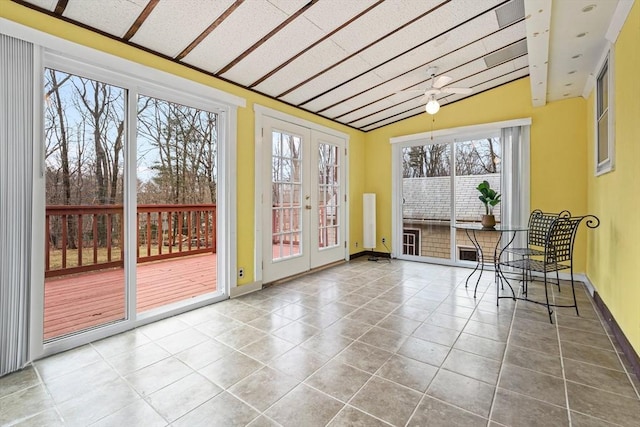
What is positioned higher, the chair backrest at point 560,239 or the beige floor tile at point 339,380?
the chair backrest at point 560,239

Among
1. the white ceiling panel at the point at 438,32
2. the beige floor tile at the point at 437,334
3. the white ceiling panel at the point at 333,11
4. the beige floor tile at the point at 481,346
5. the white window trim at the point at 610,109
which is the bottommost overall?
the beige floor tile at the point at 481,346

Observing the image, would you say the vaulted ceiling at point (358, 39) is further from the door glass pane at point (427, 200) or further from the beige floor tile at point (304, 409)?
the beige floor tile at point (304, 409)

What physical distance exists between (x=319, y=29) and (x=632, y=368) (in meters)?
3.40

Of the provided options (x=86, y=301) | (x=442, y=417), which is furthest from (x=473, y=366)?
(x=86, y=301)

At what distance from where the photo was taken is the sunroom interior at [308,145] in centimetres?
200

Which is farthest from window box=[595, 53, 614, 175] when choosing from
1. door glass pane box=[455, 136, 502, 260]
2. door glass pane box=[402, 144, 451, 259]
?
door glass pane box=[402, 144, 451, 259]

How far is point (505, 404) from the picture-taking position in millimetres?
1617

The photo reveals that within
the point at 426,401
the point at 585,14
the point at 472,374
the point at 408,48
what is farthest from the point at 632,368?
the point at 408,48

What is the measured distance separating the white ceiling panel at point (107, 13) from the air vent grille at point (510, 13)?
2.94m

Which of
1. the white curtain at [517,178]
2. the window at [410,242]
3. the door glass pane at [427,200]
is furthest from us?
the window at [410,242]

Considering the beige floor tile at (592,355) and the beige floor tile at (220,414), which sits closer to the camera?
the beige floor tile at (220,414)

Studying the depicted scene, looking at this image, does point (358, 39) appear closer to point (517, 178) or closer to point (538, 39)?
point (538, 39)

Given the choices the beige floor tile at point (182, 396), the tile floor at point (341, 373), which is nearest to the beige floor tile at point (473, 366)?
the tile floor at point (341, 373)

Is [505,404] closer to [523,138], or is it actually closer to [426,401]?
[426,401]
